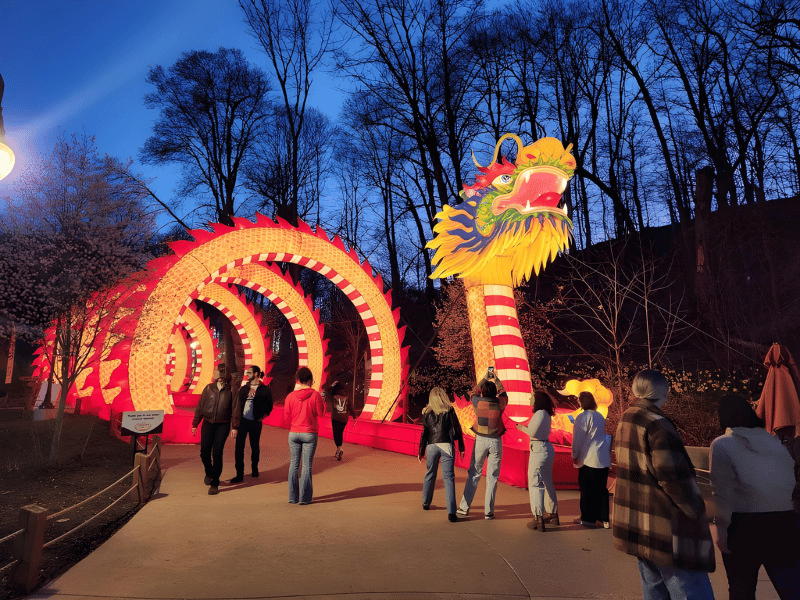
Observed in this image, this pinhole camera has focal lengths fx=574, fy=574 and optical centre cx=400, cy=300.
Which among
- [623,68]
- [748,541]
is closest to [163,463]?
[748,541]

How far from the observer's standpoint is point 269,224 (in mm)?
12328

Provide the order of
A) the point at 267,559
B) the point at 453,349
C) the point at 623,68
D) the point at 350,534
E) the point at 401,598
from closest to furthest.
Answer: the point at 401,598, the point at 267,559, the point at 350,534, the point at 453,349, the point at 623,68

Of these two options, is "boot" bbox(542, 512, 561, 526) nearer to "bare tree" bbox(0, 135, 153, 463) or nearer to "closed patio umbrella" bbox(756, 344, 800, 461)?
"closed patio umbrella" bbox(756, 344, 800, 461)

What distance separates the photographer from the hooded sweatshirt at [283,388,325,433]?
650cm

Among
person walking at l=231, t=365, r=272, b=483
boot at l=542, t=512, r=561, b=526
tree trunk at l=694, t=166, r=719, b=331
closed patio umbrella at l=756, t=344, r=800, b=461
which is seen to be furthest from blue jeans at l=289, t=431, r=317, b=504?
tree trunk at l=694, t=166, r=719, b=331

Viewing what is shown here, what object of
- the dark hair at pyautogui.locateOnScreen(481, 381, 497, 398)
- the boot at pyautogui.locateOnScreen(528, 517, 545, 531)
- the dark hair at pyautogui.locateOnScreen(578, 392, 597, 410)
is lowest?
the boot at pyautogui.locateOnScreen(528, 517, 545, 531)

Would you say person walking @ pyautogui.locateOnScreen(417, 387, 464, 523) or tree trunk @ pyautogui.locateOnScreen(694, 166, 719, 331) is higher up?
tree trunk @ pyautogui.locateOnScreen(694, 166, 719, 331)

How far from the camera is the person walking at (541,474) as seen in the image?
5566 mm

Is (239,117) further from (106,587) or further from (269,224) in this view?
(106,587)

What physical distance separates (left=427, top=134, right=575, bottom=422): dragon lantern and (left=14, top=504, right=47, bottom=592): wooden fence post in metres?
7.14

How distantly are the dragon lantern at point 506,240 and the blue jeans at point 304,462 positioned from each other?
422 cm

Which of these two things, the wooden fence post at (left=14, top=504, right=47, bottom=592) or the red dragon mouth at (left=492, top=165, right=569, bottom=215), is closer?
the wooden fence post at (left=14, top=504, right=47, bottom=592)

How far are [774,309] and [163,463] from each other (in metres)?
12.6

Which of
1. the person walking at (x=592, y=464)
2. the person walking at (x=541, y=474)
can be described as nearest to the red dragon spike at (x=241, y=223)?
the person walking at (x=541, y=474)
